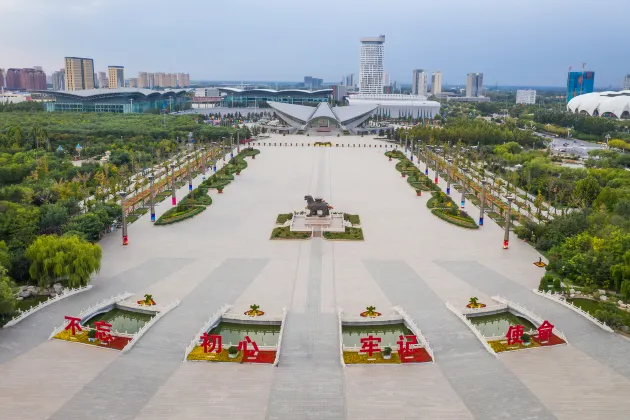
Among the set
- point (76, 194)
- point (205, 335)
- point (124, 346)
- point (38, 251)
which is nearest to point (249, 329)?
point (205, 335)

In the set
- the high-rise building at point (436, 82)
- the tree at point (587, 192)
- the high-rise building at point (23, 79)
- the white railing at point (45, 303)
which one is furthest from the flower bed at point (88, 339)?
the high-rise building at point (436, 82)

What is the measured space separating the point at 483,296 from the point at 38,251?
45.5 feet

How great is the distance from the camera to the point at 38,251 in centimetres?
1728

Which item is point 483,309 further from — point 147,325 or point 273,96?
point 273,96

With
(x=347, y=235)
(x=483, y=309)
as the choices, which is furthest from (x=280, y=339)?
(x=347, y=235)

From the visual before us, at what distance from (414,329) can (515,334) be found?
2553 mm

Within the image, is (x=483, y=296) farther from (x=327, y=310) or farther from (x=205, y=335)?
(x=205, y=335)

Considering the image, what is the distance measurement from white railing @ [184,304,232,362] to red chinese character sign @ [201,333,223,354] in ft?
0.78

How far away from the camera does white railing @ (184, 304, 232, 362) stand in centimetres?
1366

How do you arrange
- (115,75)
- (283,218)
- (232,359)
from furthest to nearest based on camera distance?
(115,75)
(283,218)
(232,359)

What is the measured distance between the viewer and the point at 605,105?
249 ft

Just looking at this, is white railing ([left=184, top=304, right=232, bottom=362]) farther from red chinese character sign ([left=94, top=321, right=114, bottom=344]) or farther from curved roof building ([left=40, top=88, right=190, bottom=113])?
curved roof building ([left=40, top=88, right=190, bottom=113])

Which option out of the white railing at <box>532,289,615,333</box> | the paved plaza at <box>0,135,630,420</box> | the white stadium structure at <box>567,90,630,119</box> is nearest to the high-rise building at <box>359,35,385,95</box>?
the white stadium structure at <box>567,90,630,119</box>

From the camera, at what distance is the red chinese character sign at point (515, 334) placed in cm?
1424
